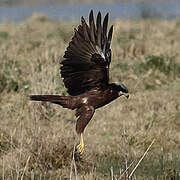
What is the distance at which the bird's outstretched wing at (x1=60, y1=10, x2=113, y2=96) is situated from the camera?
3.67m

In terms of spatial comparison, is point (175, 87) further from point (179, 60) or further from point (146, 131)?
point (146, 131)

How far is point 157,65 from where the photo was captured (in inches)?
329

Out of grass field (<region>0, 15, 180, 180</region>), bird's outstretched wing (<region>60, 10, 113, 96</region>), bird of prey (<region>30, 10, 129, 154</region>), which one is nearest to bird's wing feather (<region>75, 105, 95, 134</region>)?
bird of prey (<region>30, 10, 129, 154</region>)

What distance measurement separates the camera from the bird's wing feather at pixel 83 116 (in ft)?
12.4

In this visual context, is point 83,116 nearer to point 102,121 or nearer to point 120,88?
point 120,88

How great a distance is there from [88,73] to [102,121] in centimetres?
240

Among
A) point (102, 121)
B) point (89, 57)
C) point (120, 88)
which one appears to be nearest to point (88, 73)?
point (89, 57)

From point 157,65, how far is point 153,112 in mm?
2197

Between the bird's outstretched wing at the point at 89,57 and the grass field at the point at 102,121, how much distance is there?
1.58 feet

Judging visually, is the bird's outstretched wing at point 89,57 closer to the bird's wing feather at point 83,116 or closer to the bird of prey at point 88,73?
the bird of prey at point 88,73

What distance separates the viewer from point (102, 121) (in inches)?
243

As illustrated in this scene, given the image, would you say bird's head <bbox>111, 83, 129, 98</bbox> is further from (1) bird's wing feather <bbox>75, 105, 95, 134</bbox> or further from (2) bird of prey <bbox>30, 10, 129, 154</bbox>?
(1) bird's wing feather <bbox>75, 105, 95, 134</bbox>

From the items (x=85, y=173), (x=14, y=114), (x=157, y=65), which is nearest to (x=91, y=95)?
(x=85, y=173)

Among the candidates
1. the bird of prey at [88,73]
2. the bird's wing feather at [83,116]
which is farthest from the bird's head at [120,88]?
the bird's wing feather at [83,116]
